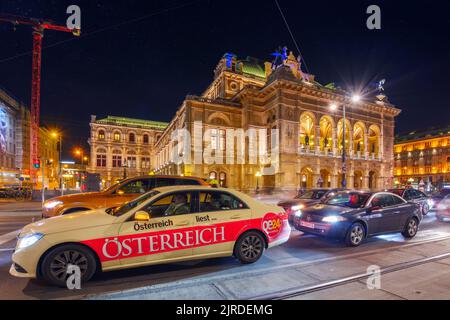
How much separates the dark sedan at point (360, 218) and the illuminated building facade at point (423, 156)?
242 ft

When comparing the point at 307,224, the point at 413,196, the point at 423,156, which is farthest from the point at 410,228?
the point at 423,156

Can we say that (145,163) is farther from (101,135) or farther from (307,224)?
(307,224)

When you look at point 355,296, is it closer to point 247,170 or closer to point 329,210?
point 329,210

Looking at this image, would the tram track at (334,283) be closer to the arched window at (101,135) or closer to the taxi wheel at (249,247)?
the taxi wheel at (249,247)

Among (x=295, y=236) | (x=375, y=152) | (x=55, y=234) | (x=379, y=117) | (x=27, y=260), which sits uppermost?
(x=379, y=117)

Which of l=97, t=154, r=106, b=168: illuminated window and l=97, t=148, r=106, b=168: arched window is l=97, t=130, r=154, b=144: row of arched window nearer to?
l=97, t=148, r=106, b=168: arched window

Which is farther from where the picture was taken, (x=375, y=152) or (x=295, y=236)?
(x=375, y=152)

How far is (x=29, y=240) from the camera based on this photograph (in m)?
4.04

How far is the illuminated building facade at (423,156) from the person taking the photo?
2803 inches

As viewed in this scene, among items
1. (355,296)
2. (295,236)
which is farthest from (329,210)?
(355,296)

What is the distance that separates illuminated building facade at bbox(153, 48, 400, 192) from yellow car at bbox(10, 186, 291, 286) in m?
26.8

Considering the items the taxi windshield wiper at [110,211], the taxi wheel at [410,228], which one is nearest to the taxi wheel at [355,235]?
the taxi wheel at [410,228]

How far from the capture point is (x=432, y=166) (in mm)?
73750
